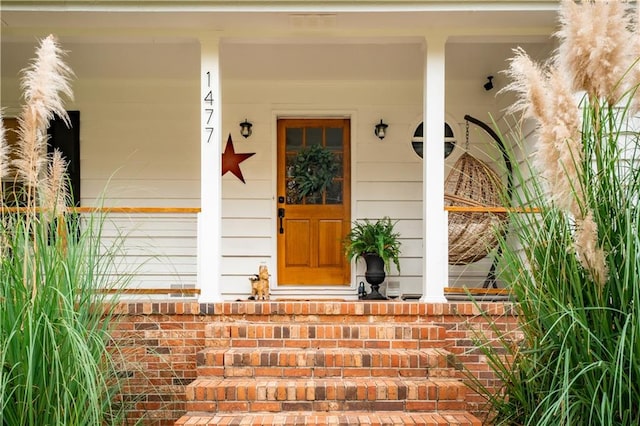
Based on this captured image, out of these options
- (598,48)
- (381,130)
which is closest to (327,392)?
(598,48)

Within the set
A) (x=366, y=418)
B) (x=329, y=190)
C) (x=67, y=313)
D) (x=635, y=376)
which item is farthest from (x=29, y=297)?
(x=329, y=190)

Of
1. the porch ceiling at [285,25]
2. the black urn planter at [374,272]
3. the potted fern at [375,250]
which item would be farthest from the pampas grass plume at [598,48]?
the black urn planter at [374,272]

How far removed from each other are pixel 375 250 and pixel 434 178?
4.41 feet

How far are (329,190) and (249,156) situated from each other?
41.2 inches

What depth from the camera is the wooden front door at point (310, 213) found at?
212 inches

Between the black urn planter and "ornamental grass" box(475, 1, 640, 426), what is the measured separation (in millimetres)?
3088

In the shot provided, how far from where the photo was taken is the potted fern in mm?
4820

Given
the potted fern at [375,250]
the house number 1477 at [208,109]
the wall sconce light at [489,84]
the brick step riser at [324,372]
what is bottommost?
the brick step riser at [324,372]

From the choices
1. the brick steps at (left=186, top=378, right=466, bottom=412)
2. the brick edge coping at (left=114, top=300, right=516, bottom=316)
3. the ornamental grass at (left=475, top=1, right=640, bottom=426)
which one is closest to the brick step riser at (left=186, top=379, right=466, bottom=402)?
the brick steps at (left=186, top=378, right=466, bottom=412)

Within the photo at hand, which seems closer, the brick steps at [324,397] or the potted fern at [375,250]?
the brick steps at [324,397]

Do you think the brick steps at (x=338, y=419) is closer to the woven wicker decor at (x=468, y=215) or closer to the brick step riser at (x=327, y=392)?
the brick step riser at (x=327, y=392)

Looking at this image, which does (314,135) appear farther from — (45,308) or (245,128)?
(45,308)

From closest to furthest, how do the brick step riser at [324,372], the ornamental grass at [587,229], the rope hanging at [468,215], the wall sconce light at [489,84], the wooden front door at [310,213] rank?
the ornamental grass at [587,229], the brick step riser at [324,372], the rope hanging at [468,215], the wall sconce light at [489,84], the wooden front door at [310,213]

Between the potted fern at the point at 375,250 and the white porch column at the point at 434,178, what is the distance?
1084 mm
